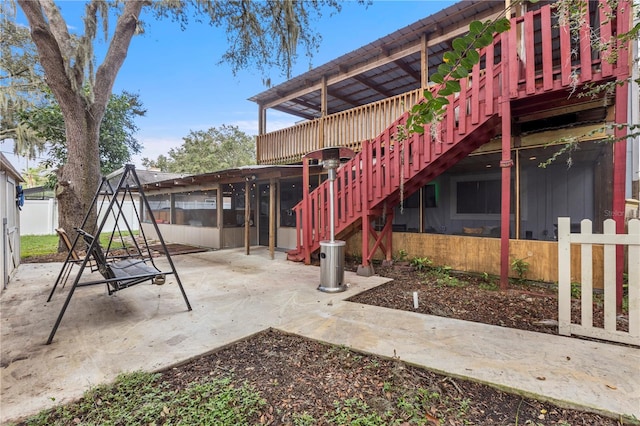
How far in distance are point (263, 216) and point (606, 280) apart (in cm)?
841

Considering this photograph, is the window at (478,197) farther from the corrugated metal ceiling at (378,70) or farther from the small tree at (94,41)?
the small tree at (94,41)

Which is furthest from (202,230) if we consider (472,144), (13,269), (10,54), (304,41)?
(10,54)

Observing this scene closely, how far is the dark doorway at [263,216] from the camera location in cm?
958

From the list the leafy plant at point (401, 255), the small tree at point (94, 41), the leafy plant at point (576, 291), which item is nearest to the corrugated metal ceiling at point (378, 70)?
the small tree at point (94, 41)

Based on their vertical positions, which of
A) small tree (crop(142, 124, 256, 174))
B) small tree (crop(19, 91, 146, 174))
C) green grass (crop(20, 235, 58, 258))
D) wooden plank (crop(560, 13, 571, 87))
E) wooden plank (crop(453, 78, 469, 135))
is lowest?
green grass (crop(20, 235, 58, 258))

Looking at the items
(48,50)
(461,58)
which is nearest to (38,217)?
(48,50)

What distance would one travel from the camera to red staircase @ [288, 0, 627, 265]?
3.84 metres

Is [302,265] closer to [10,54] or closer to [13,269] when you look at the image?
[13,269]

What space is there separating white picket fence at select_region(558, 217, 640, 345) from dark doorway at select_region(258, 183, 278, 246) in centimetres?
785

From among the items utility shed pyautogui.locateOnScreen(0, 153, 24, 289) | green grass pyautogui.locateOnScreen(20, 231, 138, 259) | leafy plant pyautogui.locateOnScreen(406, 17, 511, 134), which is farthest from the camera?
green grass pyautogui.locateOnScreen(20, 231, 138, 259)

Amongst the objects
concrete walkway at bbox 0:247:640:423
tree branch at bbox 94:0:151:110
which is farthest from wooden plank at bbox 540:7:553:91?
tree branch at bbox 94:0:151:110

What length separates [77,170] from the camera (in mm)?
7891

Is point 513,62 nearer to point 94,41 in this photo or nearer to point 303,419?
point 303,419

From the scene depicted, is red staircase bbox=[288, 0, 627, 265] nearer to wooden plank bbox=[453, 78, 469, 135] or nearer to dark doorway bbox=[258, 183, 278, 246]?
wooden plank bbox=[453, 78, 469, 135]
